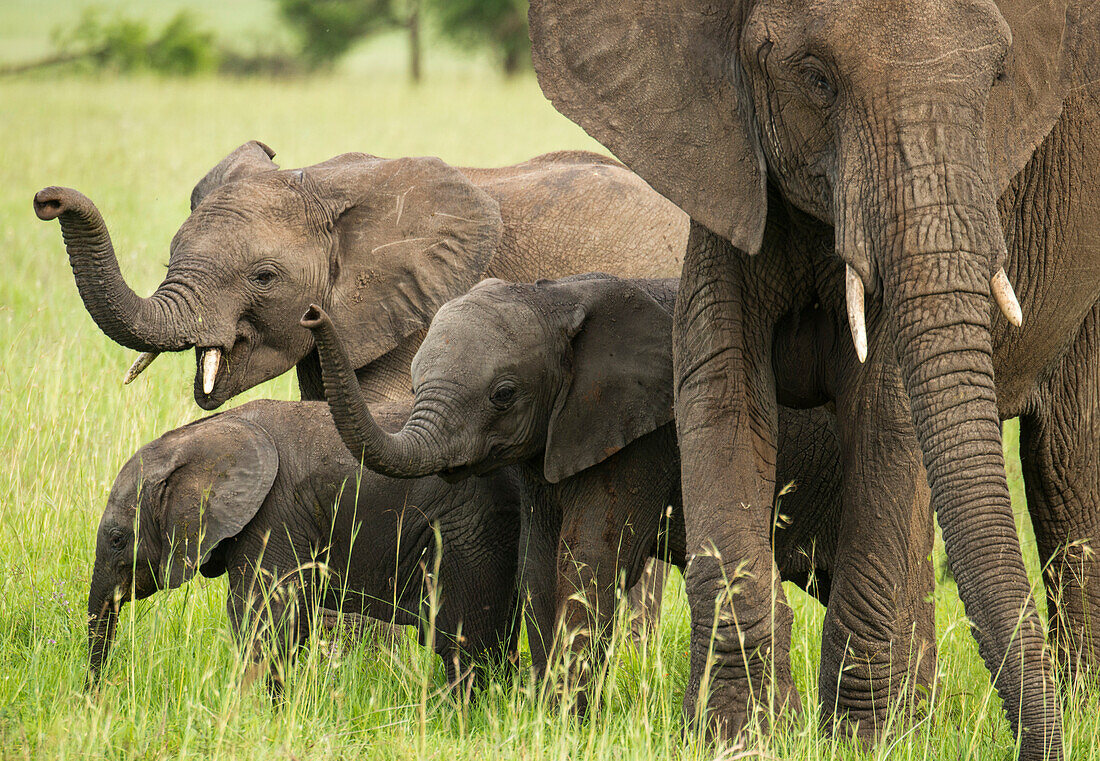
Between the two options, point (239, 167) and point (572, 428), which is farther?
point (239, 167)

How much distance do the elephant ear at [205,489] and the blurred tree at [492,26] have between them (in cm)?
3701

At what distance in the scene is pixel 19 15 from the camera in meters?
51.4

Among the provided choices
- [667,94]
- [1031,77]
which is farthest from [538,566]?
[1031,77]

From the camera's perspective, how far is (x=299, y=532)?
5.08m

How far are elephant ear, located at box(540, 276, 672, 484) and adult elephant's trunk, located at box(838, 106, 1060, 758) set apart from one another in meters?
1.41

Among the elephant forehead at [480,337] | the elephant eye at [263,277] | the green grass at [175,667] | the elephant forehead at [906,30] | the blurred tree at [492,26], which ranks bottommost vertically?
the green grass at [175,667]

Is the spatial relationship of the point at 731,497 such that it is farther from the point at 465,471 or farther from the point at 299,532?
the point at 299,532

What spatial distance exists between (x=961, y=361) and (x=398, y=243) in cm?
359

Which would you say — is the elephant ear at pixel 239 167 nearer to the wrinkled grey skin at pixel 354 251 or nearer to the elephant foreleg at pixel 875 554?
the wrinkled grey skin at pixel 354 251

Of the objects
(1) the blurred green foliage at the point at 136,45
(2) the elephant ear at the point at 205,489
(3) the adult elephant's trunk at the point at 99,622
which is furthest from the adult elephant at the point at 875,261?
(1) the blurred green foliage at the point at 136,45

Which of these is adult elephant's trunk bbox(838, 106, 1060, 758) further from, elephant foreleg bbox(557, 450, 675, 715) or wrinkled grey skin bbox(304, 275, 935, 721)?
elephant foreleg bbox(557, 450, 675, 715)

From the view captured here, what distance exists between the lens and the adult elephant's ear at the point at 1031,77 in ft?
12.3

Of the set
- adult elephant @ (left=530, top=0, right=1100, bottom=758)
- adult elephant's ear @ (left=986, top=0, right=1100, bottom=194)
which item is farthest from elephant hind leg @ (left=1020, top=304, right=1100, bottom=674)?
adult elephant's ear @ (left=986, top=0, right=1100, bottom=194)

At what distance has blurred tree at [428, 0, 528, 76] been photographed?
4141 cm
